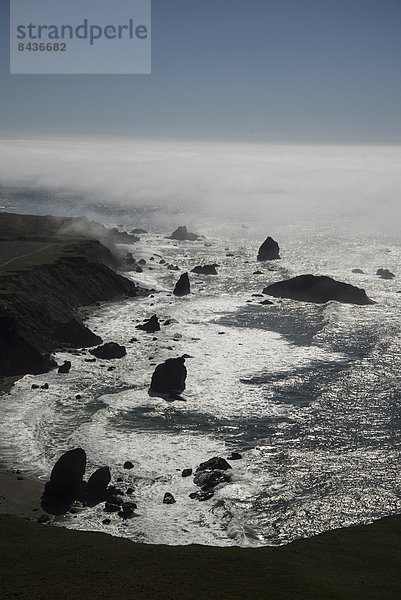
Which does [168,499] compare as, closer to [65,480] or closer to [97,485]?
[97,485]

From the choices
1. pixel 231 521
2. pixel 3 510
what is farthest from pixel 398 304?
pixel 3 510

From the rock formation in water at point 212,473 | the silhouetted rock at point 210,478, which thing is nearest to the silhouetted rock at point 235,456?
the rock formation in water at point 212,473

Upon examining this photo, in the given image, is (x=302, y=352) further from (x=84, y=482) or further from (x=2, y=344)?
(x=84, y=482)

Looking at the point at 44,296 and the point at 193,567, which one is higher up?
the point at 44,296

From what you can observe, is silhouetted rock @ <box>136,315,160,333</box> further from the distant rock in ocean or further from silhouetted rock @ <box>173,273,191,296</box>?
the distant rock in ocean

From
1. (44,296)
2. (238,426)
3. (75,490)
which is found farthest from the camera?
(44,296)

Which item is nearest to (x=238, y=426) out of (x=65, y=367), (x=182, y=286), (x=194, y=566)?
(x=65, y=367)

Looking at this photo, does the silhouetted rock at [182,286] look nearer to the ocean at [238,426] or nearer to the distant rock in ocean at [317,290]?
the distant rock in ocean at [317,290]

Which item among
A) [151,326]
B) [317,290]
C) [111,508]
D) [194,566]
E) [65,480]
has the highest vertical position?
[317,290]
